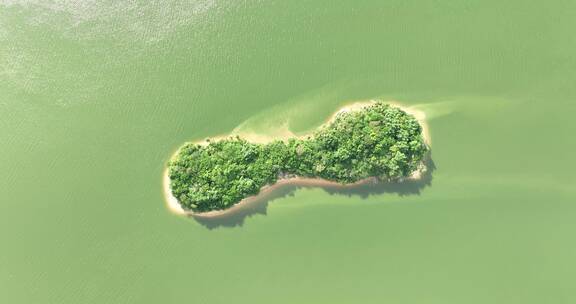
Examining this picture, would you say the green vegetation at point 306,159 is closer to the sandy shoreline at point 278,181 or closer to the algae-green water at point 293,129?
the sandy shoreline at point 278,181

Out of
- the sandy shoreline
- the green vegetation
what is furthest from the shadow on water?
the green vegetation

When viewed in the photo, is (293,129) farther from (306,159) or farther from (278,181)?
(278,181)

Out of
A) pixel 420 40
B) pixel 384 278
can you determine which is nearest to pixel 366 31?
pixel 420 40

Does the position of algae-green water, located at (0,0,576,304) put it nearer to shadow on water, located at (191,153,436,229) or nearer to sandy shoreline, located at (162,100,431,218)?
shadow on water, located at (191,153,436,229)

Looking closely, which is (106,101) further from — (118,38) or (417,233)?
(417,233)

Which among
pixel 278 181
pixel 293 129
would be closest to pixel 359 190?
pixel 278 181

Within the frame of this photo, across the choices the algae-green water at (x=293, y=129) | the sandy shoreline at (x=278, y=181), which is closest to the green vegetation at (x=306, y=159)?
the sandy shoreline at (x=278, y=181)
